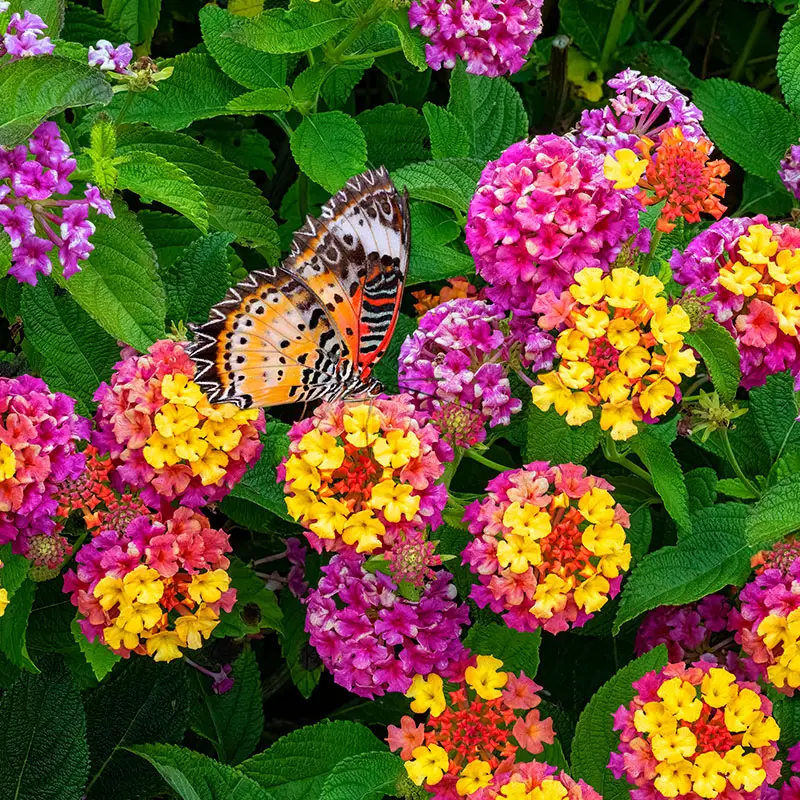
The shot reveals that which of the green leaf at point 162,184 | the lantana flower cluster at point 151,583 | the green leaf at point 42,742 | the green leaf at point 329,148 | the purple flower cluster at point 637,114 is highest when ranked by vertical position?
the purple flower cluster at point 637,114

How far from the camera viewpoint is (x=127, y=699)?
7.48 feet

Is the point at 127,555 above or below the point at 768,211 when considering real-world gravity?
below

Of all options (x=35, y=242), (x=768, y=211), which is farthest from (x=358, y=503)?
(x=768, y=211)

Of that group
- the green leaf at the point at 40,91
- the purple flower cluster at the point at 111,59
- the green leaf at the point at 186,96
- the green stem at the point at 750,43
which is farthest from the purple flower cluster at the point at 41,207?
the green stem at the point at 750,43

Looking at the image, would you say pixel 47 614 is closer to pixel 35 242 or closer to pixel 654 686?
pixel 35 242

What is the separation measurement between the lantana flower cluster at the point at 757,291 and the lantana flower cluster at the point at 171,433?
80 centimetres

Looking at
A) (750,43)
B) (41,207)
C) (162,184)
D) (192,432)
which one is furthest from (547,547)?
(750,43)

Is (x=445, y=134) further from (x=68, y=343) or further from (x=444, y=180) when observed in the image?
(x=68, y=343)

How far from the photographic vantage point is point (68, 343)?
220 centimetres

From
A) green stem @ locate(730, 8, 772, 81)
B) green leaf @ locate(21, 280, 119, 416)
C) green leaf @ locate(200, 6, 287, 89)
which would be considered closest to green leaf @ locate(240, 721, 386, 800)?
green leaf @ locate(21, 280, 119, 416)

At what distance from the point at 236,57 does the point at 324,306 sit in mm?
787

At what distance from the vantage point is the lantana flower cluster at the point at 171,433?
1881mm

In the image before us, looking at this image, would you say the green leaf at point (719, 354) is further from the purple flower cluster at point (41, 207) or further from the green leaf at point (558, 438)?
the purple flower cluster at point (41, 207)

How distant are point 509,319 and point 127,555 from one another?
79 centimetres
